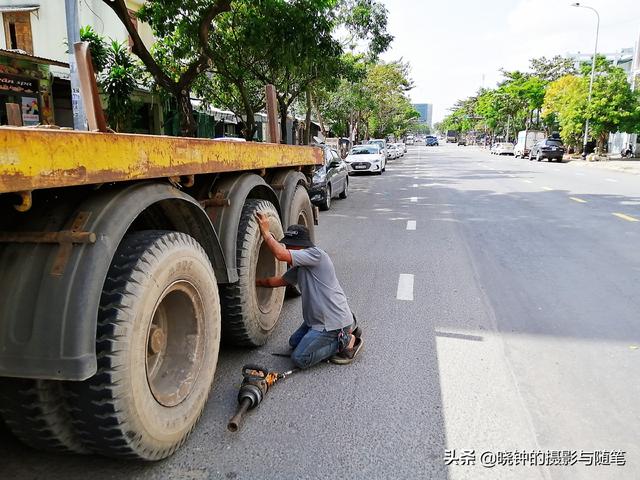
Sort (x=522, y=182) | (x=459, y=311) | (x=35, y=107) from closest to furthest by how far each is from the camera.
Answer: (x=459, y=311) → (x=35, y=107) → (x=522, y=182)

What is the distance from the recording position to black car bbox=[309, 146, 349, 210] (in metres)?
12.2

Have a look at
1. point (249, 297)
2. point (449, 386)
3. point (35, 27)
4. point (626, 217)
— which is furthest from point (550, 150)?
point (249, 297)

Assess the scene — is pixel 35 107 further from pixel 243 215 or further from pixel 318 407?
pixel 318 407

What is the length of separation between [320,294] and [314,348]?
0.39 m

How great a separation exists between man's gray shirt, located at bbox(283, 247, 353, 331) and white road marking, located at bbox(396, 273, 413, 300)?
172 centimetres

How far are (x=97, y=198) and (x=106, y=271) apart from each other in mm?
349

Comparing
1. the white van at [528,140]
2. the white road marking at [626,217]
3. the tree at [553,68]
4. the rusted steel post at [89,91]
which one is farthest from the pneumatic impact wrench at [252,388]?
the tree at [553,68]

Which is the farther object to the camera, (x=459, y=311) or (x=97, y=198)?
(x=459, y=311)

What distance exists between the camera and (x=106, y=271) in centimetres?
211

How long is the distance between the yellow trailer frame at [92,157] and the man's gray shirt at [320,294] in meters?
0.96

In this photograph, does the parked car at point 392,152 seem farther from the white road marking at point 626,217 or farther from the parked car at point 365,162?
the white road marking at point 626,217

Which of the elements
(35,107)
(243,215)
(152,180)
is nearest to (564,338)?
(243,215)

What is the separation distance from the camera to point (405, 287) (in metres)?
5.87

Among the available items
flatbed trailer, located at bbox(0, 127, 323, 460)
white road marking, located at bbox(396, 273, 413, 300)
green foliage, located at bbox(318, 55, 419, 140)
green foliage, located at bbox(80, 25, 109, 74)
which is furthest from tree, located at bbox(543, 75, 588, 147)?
flatbed trailer, located at bbox(0, 127, 323, 460)
